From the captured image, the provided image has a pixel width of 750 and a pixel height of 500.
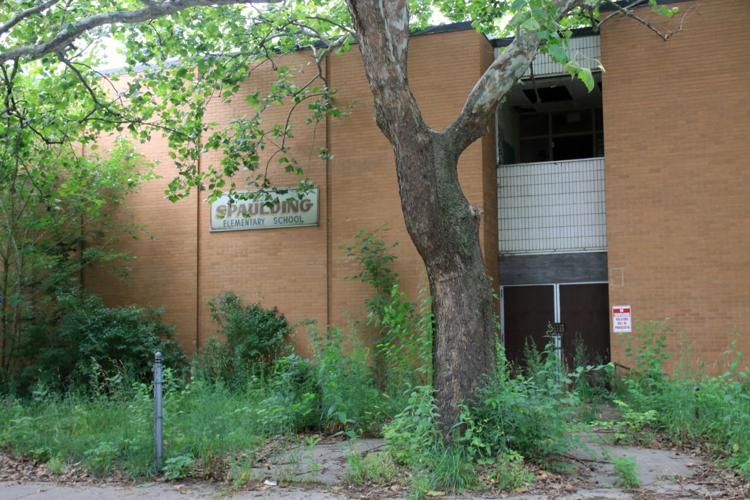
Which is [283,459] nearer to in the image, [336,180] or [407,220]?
[407,220]

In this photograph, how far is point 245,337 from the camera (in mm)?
17297

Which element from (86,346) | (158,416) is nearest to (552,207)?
(86,346)

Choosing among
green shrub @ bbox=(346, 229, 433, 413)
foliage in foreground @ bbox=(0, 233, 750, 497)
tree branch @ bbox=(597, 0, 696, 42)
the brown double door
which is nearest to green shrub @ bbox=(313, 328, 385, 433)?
foliage in foreground @ bbox=(0, 233, 750, 497)

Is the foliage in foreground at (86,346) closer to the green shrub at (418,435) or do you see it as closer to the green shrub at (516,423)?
the green shrub at (418,435)

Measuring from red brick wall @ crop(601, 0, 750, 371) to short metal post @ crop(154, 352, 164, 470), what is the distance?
9348mm

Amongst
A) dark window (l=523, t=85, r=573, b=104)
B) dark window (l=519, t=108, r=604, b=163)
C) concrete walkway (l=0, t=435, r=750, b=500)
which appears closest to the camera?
concrete walkway (l=0, t=435, r=750, b=500)

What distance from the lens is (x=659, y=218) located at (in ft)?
52.5

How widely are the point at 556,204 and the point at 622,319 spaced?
2.78 meters

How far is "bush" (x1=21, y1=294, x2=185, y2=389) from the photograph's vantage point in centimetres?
1681

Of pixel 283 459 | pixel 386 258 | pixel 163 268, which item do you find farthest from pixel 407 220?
pixel 163 268

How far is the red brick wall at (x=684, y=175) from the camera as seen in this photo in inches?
611

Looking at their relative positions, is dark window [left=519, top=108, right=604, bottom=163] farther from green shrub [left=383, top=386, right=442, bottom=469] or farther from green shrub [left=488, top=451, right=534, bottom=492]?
green shrub [left=488, top=451, right=534, bottom=492]

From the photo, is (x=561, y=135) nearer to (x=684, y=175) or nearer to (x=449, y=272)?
(x=684, y=175)

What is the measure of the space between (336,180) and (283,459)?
8737mm
